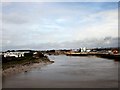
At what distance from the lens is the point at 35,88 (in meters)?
19.8

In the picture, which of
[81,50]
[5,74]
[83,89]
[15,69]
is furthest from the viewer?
[81,50]

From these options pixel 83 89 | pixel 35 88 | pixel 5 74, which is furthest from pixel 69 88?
pixel 5 74

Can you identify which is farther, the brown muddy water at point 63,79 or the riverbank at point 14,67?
the riverbank at point 14,67

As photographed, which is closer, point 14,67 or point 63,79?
point 63,79

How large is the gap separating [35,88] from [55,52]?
14686 centimetres

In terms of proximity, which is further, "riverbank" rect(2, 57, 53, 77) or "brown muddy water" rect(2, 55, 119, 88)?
"riverbank" rect(2, 57, 53, 77)

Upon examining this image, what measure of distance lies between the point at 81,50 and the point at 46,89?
455 ft

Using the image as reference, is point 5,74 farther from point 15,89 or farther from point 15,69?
point 15,89

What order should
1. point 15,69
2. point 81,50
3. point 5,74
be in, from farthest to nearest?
point 81,50, point 15,69, point 5,74

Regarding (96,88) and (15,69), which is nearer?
(96,88)

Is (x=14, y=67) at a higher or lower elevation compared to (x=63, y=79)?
higher

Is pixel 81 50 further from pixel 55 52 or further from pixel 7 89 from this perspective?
pixel 7 89

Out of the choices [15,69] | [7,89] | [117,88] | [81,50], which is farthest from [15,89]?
[81,50]

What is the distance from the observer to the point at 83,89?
19.2 metres
